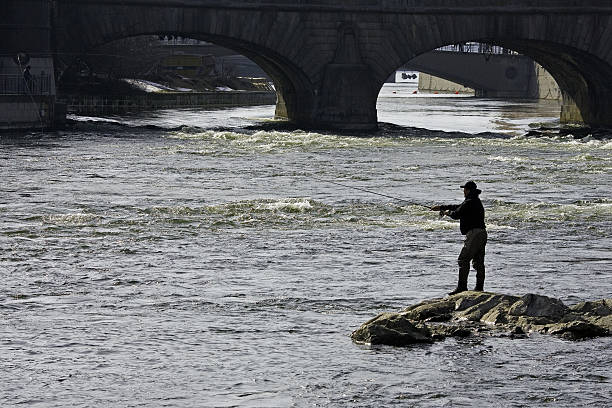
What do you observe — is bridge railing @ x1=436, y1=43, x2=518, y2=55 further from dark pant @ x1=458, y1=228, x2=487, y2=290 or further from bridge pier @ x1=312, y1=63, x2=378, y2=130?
dark pant @ x1=458, y1=228, x2=487, y2=290

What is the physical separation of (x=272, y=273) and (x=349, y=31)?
156 ft

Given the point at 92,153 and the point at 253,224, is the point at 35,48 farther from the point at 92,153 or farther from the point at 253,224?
the point at 253,224

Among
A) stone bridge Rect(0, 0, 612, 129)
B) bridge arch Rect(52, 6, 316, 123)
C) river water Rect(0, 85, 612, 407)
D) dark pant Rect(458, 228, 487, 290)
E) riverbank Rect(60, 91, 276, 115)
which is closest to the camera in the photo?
river water Rect(0, 85, 612, 407)

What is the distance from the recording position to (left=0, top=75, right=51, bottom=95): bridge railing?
6238 cm

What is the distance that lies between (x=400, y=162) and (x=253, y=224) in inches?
723

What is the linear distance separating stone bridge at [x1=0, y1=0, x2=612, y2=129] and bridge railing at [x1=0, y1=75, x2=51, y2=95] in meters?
3.98

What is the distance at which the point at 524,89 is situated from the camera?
140 meters

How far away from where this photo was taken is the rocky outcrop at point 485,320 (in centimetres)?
1962

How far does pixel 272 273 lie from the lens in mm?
25031

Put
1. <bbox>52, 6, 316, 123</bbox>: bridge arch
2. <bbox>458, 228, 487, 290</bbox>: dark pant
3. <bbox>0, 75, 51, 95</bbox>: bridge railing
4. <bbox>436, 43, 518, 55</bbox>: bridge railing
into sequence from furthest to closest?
1. <bbox>436, 43, 518, 55</bbox>: bridge railing
2. <bbox>52, 6, 316, 123</bbox>: bridge arch
3. <bbox>0, 75, 51, 95</bbox>: bridge railing
4. <bbox>458, 228, 487, 290</bbox>: dark pant

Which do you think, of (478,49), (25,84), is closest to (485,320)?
(25,84)

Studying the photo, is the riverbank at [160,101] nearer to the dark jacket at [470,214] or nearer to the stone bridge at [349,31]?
the stone bridge at [349,31]

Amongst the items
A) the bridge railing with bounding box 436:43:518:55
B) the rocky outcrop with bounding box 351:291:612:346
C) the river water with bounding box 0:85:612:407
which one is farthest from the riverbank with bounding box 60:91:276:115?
the rocky outcrop with bounding box 351:291:612:346

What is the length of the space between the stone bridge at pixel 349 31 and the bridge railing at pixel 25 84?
398 cm
